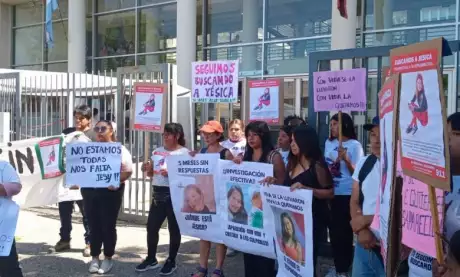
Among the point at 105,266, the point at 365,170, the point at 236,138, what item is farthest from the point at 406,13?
the point at 365,170

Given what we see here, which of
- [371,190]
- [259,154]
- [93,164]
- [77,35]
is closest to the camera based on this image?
[371,190]

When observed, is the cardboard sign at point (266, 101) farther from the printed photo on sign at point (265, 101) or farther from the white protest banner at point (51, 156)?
the white protest banner at point (51, 156)

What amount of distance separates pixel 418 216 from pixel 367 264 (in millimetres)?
1044

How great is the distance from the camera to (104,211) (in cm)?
584

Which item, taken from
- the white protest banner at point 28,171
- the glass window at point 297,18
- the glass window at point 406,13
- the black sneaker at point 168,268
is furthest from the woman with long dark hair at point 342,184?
the glass window at point 297,18

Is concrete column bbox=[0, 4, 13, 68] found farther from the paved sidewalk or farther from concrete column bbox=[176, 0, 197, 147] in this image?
the paved sidewalk

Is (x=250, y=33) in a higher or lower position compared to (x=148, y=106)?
higher

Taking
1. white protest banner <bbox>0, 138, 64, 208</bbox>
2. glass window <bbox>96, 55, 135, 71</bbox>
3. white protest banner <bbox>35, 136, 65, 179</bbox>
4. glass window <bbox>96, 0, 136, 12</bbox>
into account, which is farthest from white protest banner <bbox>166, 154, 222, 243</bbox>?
glass window <bbox>96, 0, 136, 12</bbox>

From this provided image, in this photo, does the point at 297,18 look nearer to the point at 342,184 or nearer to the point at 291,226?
the point at 342,184

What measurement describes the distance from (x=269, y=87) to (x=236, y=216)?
289 centimetres

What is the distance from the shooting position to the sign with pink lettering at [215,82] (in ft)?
23.7

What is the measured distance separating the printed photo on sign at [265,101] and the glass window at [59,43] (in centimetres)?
1406

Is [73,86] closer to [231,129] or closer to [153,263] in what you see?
[231,129]

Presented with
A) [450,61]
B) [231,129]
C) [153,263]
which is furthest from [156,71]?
[450,61]
